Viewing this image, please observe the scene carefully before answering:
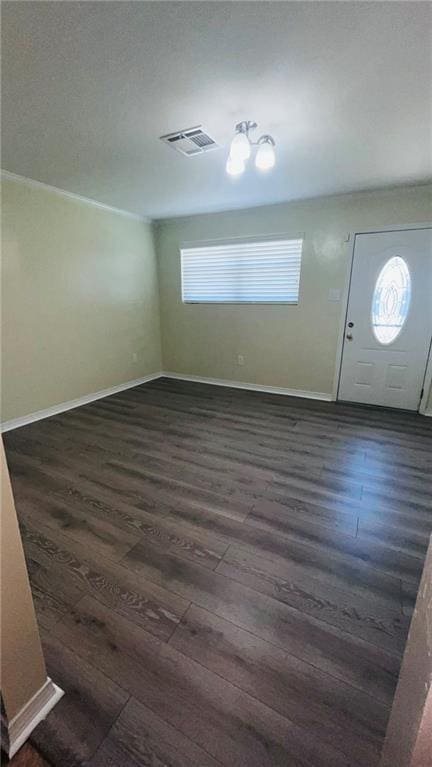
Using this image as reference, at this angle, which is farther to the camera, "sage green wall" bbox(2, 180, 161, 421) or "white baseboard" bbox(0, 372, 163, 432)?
"white baseboard" bbox(0, 372, 163, 432)

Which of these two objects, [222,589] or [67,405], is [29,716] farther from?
[67,405]

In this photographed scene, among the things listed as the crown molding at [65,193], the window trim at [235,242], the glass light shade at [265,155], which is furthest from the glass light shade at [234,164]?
the crown molding at [65,193]

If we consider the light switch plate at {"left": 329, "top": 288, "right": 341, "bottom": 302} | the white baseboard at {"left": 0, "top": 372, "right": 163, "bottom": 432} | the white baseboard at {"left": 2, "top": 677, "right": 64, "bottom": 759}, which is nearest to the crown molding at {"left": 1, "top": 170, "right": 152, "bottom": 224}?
the white baseboard at {"left": 0, "top": 372, "right": 163, "bottom": 432}

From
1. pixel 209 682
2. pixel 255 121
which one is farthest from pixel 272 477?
pixel 255 121

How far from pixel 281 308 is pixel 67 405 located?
3016mm

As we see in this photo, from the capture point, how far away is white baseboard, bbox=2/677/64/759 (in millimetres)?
890

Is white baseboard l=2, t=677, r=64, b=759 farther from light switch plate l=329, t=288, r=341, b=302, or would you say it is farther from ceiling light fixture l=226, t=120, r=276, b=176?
light switch plate l=329, t=288, r=341, b=302

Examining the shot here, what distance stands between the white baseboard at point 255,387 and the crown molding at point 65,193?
7.94 ft

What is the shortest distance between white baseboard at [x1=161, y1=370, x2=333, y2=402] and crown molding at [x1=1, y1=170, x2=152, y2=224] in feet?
7.94

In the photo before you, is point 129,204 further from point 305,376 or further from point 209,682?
point 209,682

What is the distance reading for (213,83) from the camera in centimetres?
159

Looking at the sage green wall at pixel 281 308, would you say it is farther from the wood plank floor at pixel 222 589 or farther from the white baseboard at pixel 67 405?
the wood plank floor at pixel 222 589

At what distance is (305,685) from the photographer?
1068mm

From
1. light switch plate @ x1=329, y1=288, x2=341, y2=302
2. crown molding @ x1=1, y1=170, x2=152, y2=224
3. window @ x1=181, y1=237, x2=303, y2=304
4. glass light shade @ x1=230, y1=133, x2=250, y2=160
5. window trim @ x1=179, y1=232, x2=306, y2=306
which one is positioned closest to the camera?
glass light shade @ x1=230, y1=133, x2=250, y2=160
